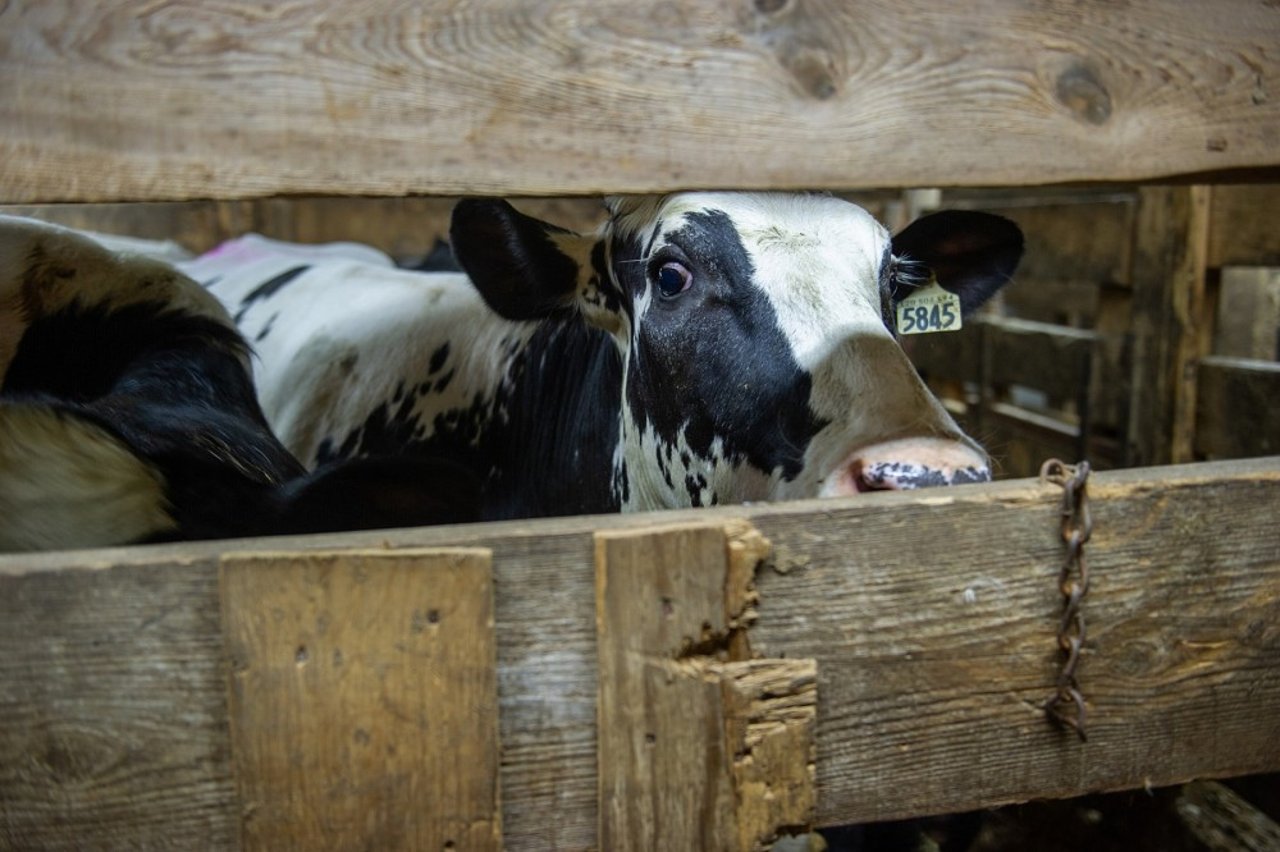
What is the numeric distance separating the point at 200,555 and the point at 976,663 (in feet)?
2.57

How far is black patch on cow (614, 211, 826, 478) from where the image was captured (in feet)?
5.48

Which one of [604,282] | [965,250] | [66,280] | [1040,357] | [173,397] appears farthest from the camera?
[1040,357]

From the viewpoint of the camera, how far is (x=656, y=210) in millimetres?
1989

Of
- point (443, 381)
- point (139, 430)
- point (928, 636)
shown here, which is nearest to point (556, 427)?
point (443, 381)

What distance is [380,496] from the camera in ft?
4.24

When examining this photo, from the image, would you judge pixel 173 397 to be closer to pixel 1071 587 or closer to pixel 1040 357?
pixel 1071 587

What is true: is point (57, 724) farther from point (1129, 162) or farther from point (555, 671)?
point (1129, 162)

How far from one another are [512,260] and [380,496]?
1032 millimetres

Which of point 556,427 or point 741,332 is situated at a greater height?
point 741,332

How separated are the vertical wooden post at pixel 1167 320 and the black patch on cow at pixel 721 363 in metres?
2.19

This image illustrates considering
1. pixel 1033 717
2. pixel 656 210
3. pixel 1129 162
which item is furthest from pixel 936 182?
pixel 656 210

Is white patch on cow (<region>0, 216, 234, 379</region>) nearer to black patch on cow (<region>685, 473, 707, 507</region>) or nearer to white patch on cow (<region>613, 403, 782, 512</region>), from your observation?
white patch on cow (<region>613, 403, 782, 512</region>)

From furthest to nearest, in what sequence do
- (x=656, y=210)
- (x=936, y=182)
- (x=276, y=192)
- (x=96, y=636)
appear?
1. (x=656, y=210)
2. (x=936, y=182)
3. (x=276, y=192)
4. (x=96, y=636)

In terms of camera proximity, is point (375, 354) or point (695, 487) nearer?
point (695, 487)
